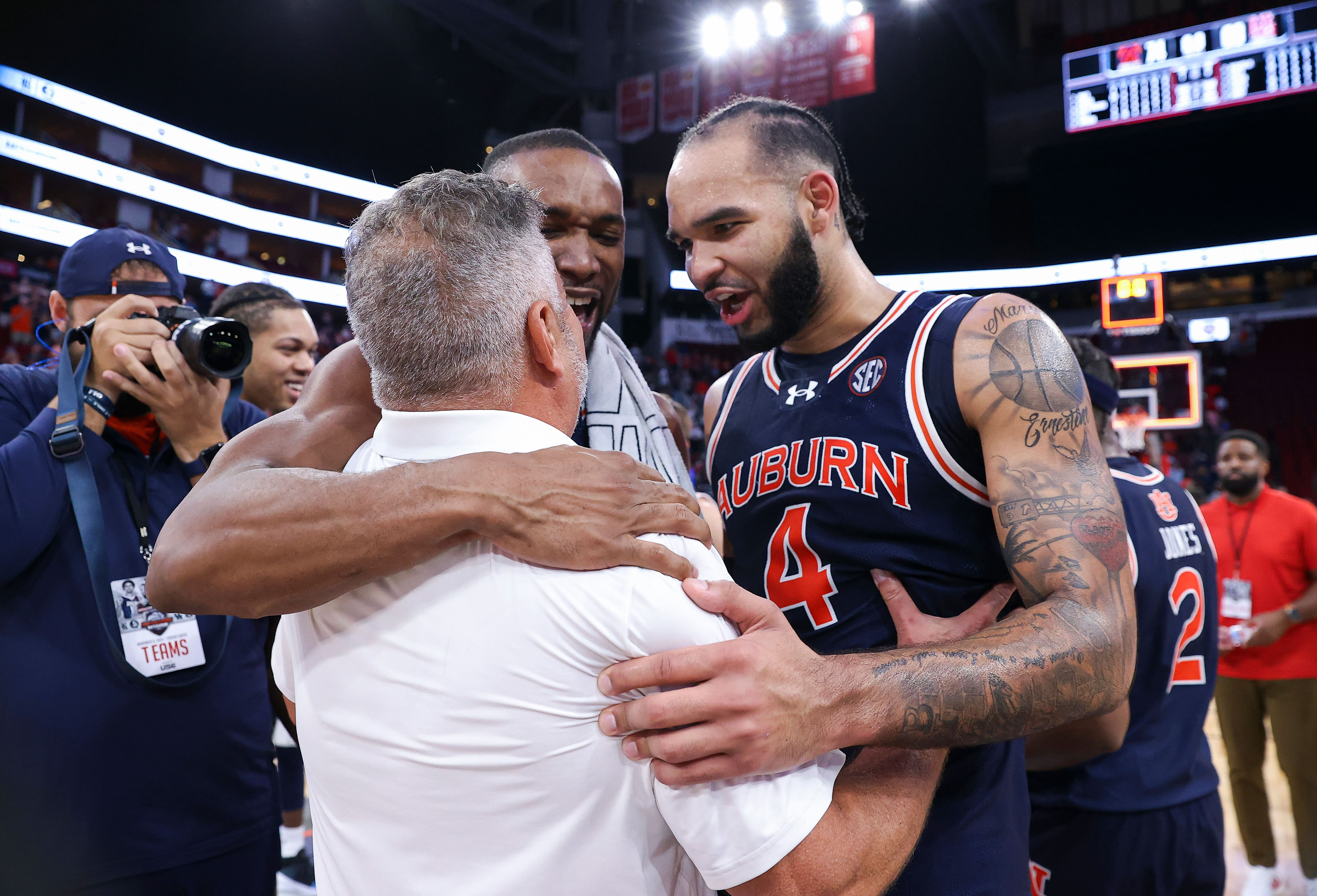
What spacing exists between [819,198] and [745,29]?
426 inches

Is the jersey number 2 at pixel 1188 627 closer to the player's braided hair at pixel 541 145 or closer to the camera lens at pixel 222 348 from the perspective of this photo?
the player's braided hair at pixel 541 145

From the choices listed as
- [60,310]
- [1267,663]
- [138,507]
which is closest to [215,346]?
[138,507]

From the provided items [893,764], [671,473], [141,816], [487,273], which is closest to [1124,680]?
[893,764]

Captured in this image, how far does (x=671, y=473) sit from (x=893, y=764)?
91cm

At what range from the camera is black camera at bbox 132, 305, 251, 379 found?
1.87 meters

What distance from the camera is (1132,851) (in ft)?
8.23

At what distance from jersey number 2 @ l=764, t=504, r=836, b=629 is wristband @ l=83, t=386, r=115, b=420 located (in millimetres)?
1471

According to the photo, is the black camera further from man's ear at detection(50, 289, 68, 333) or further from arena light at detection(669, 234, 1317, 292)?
arena light at detection(669, 234, 1317, 292)

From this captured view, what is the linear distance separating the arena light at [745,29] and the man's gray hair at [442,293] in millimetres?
11592

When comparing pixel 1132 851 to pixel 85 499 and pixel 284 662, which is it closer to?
pixel 284 662

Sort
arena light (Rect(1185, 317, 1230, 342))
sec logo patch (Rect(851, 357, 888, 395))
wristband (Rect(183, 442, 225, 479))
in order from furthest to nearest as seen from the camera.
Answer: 1. arena light (Rect(1185, 317, 1230, 342))
2. wristband (Rect(183, 442, 225, 479))
3. sec logo patch (Rect(851, 357, 888, 395))

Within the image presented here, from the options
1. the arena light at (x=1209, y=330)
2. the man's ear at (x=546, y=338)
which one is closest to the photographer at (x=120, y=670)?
the man's ear at (x=546, y=338)

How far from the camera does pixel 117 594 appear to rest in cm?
182

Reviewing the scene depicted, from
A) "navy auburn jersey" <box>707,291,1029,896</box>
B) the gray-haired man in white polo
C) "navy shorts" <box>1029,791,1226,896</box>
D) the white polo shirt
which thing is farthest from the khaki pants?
the white polo shirt
